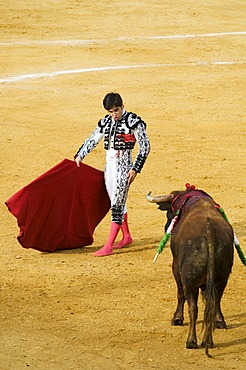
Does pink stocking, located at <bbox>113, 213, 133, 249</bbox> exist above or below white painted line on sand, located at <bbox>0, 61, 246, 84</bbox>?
below

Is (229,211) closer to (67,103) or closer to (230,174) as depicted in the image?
(230,174)

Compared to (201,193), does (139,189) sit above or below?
below

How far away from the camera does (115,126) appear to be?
34.3ft

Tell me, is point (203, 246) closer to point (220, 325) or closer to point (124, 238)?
point (220, 325)

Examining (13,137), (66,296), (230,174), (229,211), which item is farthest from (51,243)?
(13,137)

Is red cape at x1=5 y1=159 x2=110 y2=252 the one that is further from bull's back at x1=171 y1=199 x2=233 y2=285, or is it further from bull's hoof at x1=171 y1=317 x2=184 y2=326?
bull's back at x1=171 y1=199 x2=233 y2=285

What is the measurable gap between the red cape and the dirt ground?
17 centimetres

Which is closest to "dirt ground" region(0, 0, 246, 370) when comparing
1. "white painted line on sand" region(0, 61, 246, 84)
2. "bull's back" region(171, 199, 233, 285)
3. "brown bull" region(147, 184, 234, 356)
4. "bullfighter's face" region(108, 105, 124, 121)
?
"white painted line on sand" region(0, 61, 246, 84)

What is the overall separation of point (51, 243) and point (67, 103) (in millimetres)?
6575

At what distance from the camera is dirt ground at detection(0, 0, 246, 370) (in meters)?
8.51

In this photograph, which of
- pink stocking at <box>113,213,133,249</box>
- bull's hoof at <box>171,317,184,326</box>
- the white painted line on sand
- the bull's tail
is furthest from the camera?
the white painted line on sand

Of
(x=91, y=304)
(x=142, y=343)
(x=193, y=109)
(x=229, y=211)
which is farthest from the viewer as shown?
(x=193, y=109)

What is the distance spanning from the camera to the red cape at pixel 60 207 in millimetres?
10695

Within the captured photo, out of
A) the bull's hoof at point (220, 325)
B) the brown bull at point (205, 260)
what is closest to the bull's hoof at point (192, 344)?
the brown bull at point (205, 260)
